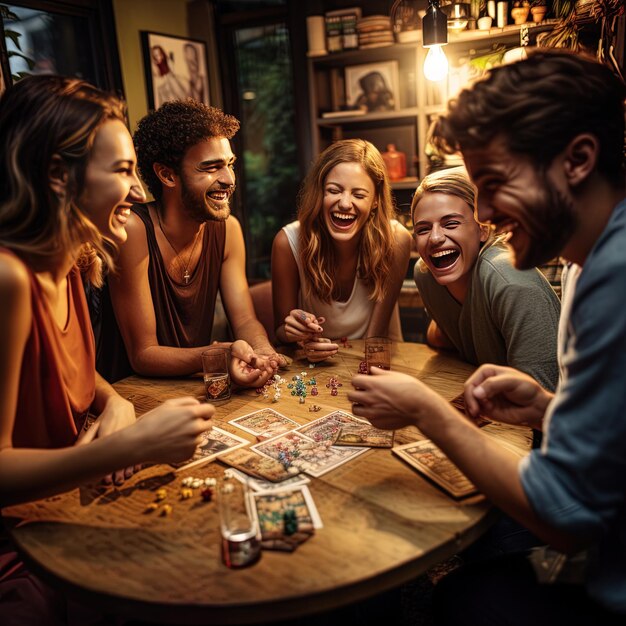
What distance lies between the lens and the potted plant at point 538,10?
12.6 feet

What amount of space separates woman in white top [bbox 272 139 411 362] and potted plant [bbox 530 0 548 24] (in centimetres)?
207

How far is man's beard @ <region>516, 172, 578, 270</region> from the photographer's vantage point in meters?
1.15

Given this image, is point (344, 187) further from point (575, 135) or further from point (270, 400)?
point (575, 135)

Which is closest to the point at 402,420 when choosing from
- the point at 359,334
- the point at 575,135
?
the point at 575,135

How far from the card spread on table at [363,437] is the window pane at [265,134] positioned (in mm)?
3959

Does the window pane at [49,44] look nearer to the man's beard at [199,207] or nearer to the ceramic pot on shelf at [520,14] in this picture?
the man's beard at [199,207]

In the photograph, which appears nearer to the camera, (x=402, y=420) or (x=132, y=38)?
(x=402, y=420)

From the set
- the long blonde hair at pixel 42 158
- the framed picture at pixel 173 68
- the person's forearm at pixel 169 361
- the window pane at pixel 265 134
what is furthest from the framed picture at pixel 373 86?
the long blonde hair at pixel 42 158

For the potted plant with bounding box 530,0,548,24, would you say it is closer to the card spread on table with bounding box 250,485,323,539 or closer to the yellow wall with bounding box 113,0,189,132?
the yellow wall with bounding box 113,0,189,132

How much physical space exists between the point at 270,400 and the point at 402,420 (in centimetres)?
69

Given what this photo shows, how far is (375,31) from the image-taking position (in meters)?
4.34

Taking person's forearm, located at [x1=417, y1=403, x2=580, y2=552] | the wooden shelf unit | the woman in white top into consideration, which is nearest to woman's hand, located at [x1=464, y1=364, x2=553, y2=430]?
person's forearm, located at [x1=417, y1=403, x2=580, y2=552]

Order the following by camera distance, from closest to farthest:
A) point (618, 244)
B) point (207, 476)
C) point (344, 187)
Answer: point (618, 244), point (207, 476), point (344, 187)

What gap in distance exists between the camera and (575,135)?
113 cm
